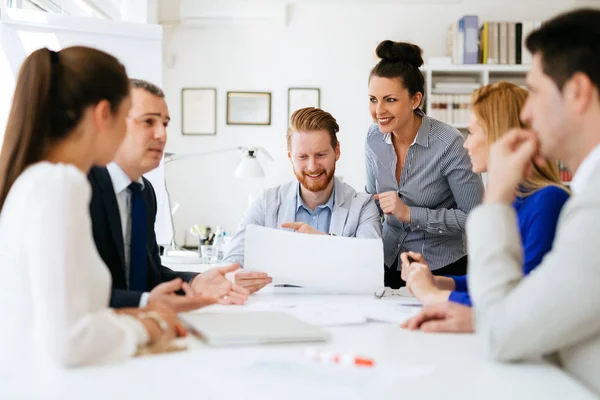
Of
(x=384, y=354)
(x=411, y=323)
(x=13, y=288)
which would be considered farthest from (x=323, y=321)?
(x=13, y=288)

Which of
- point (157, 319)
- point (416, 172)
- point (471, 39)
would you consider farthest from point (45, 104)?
point (471, 39)

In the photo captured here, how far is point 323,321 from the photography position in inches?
58.1

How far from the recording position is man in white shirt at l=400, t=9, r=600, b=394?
0.97m

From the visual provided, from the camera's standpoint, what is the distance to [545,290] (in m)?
0.98

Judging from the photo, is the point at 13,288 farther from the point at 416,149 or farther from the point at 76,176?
the point at 416,149

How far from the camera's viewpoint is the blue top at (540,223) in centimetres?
138

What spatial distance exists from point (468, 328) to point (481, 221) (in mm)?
353

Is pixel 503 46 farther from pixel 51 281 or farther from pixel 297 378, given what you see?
pixel 51 281

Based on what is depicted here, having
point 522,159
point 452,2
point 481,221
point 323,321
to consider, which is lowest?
point 323,321

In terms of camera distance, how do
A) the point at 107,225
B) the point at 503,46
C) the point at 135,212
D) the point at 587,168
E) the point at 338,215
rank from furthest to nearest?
the point at 503,46, the point at 338,215, the point at 135,212, the point at 107,225, the point at 587,168

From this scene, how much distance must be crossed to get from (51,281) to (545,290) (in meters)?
0.73

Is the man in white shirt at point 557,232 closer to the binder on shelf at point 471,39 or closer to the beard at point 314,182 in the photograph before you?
the beard at point 314,182

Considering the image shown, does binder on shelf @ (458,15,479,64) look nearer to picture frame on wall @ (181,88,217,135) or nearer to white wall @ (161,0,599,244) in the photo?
white wall @ (161,0,599,244)

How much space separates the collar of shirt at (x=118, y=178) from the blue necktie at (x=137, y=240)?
0.07 ft
